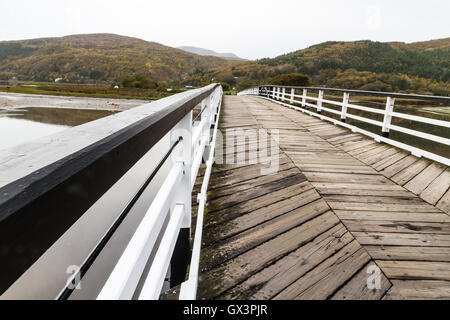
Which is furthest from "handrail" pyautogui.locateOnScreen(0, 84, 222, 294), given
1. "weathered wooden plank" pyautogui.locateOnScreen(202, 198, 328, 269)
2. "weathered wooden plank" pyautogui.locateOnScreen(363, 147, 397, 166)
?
"weathered wooden plank" pyautogui.locateOnScreen(363, 147, 397, 166)

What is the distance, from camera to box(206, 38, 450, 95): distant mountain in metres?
43.6

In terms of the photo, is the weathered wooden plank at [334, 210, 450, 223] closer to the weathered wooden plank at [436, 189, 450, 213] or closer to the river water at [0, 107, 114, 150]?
the weathered wooden plank at [436, 189, 450, 213]

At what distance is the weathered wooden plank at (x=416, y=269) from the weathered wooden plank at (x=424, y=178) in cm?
138

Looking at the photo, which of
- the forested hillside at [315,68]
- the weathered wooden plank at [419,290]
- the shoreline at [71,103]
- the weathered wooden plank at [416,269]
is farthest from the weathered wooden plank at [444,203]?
the shoreline at [71,103]

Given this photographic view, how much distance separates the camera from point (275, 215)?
7.12 ft

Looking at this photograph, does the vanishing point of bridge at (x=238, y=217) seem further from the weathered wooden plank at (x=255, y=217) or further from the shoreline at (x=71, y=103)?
the shoreline at (x=71, y=103)

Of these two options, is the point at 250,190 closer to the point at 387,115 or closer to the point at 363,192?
the point at 363,192

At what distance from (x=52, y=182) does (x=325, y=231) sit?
6.26 ft

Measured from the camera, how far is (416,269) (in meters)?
1.63

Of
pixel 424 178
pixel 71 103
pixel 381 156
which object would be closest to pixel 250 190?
pixel 424 178
